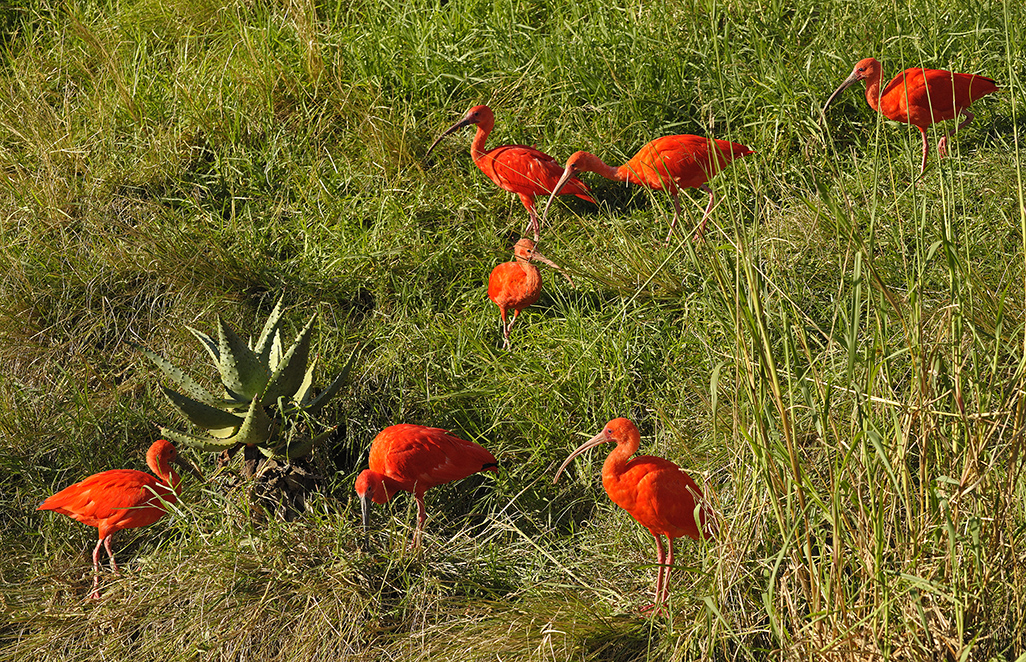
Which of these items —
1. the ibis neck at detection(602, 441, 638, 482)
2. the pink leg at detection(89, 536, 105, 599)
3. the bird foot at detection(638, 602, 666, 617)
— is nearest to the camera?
the bird foot at detection(638, 602, 666, 617)

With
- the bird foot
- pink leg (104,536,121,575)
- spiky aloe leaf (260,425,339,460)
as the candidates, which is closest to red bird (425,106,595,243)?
spiky aloe leaf (260,425,339,460)

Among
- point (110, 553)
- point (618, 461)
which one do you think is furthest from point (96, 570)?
point (618, 461)

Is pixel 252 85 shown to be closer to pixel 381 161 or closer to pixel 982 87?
pixel 381 161

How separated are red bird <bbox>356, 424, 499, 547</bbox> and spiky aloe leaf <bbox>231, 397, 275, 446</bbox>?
0.38m

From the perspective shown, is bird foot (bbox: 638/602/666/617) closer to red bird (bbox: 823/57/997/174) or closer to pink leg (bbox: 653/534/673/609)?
pink leg (bbox: 653/534/673/609)

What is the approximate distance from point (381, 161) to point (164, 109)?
121 centimetres

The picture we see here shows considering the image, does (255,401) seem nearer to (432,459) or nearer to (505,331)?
(432,459)

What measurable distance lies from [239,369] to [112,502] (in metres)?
0.60

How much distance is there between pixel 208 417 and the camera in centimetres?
351

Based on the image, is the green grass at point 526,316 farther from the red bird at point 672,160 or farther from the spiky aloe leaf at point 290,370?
the spiky aloe leaf at point 290,370

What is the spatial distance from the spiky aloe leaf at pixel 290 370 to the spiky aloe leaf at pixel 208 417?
0.44 ft

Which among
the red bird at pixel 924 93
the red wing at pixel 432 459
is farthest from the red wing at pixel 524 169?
the red wing at pixel 432 459

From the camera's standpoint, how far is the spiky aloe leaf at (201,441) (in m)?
3.49

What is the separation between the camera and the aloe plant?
138 inches
